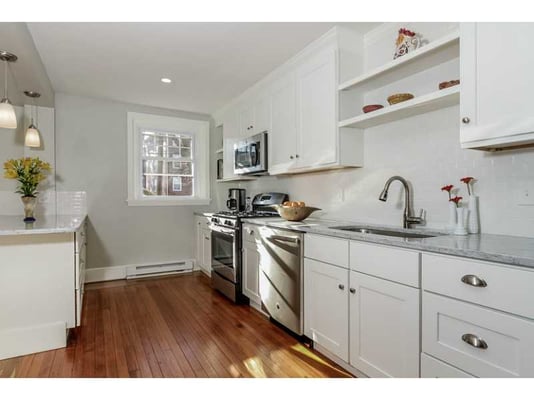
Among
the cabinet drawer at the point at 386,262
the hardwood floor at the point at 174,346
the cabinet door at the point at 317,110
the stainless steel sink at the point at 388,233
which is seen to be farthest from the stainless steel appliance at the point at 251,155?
the cabinet drawer at the point at 386,262

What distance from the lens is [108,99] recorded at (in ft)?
13.2

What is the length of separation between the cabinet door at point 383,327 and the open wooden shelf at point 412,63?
1336mm

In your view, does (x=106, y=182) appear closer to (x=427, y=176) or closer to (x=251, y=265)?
(x=251, y=265)

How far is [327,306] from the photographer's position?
81.0 inches

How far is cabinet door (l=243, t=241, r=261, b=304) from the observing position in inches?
113

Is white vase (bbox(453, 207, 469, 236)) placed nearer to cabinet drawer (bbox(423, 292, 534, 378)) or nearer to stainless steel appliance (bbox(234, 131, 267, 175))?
cabinet drawer (bbox(423, 292, 534, 378))

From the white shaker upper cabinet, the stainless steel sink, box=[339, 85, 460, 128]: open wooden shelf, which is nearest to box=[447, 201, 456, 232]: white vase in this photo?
the stainless steel sink

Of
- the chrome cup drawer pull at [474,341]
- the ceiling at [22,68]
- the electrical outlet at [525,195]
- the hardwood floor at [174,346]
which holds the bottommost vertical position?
the hardwood floor at [174,346]

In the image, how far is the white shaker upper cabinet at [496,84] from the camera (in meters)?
1.37

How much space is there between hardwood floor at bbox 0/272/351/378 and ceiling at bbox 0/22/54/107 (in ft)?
7.12

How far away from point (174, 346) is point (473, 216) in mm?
2168

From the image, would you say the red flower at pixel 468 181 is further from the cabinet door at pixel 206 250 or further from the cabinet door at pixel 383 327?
the cabinet door at pixel 206 250

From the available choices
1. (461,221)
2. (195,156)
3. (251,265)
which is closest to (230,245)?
(251,265)
